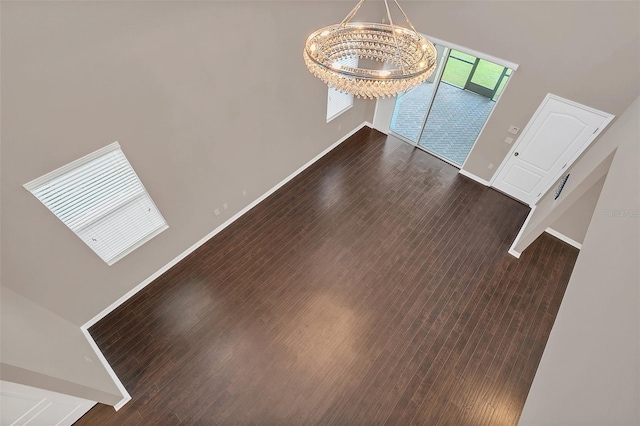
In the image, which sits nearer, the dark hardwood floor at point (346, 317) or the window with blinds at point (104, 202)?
the window with blinds at point (104, 202)

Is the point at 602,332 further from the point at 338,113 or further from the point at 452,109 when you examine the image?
the point at 452,109

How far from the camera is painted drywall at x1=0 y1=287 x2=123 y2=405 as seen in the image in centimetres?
222

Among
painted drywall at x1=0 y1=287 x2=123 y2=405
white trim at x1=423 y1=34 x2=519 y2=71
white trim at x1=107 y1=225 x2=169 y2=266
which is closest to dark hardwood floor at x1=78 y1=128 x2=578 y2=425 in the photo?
painted drywall at x1=0 y1=287 x2=123 y2=405

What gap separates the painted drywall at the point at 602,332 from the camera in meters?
0.97

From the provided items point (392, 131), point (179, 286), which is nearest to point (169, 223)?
point (179, 286)

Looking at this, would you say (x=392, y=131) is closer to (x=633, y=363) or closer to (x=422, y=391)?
(x=422, y=391)

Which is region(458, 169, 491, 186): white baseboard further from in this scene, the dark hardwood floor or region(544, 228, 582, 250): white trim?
region(544, 228, 582, 250): white trim

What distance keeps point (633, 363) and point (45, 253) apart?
407 cm

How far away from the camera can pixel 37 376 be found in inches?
90.7

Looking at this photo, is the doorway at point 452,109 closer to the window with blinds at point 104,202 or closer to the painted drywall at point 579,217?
the painted drywall at point 579,217

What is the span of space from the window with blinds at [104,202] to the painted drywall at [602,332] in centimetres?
362

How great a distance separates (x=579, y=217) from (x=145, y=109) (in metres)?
5.90

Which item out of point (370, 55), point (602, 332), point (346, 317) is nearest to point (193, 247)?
point (346, 317)

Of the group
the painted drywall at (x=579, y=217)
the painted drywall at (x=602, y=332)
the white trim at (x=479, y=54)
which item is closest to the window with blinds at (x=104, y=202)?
the painted drywall at (x=602, y=332)
